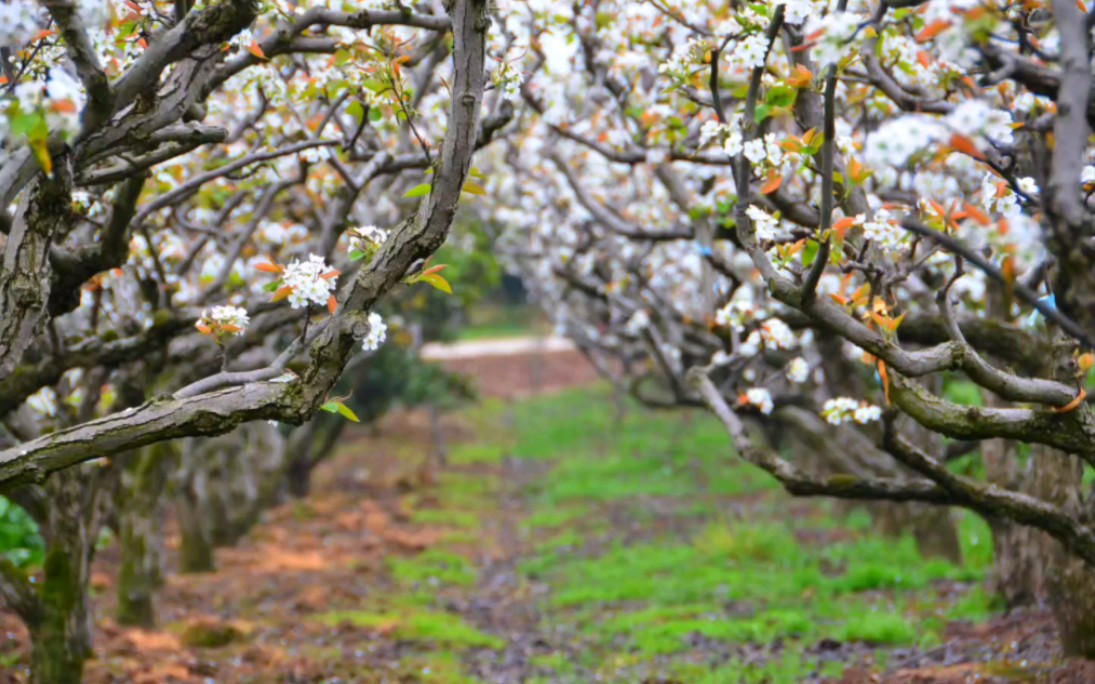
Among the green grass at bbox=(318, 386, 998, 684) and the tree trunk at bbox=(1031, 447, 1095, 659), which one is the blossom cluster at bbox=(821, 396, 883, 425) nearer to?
the tree trunk at bbox=(1031, 447, 1095, 659)

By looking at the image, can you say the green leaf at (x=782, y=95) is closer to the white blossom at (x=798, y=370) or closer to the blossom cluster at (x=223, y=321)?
the blossom cluster at (x=223, y=321)

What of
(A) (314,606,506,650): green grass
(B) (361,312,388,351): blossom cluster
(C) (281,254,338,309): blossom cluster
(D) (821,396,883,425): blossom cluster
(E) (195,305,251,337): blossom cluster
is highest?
(C) (281,254,338,309): blossom cluster

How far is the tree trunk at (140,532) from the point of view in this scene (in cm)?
860

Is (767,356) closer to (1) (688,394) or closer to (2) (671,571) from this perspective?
(1) (688,394)

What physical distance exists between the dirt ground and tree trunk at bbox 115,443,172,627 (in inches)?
9.6

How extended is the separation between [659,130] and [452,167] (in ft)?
10.6

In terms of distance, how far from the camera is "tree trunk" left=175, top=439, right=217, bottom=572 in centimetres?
1110

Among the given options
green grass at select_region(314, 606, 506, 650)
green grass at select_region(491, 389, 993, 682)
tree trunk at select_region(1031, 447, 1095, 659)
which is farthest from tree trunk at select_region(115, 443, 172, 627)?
tree trunk at select_region(1031, 447, 1095, 659)

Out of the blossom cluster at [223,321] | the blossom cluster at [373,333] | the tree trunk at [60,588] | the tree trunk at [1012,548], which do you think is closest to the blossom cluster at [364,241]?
the blossom cluster at [373,333]

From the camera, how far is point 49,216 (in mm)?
3760

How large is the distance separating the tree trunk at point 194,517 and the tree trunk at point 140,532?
75.4 inches

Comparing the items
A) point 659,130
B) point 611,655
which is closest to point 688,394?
point 611,655

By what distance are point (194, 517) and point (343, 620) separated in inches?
117

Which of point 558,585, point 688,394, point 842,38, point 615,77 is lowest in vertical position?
point 558,585
